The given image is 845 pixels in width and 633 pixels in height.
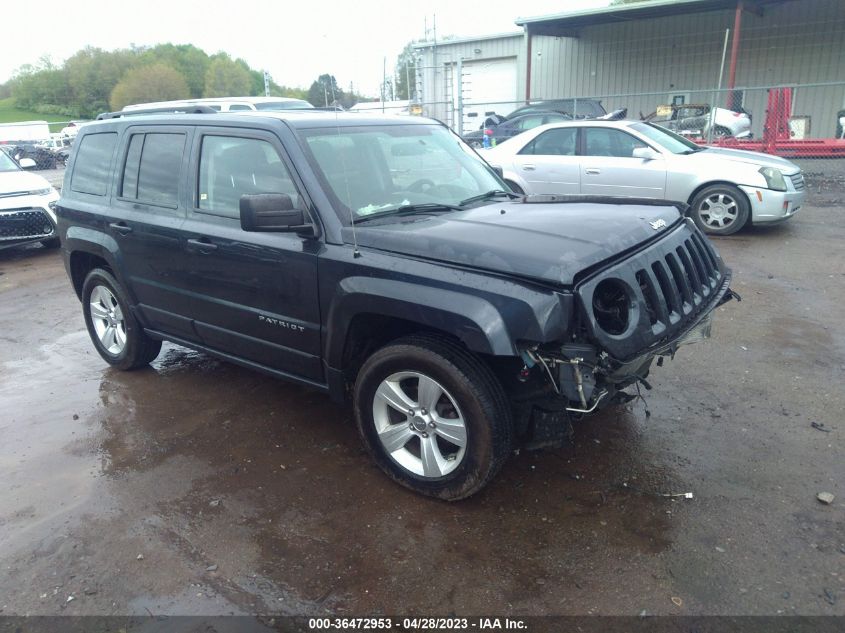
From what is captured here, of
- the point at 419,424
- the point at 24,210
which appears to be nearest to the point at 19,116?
the point at 24,210

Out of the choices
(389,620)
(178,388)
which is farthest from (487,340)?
(178,388)

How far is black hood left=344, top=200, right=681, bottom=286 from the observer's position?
2889 millimetres

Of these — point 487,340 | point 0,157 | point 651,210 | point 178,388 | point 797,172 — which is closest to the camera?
point 487,340

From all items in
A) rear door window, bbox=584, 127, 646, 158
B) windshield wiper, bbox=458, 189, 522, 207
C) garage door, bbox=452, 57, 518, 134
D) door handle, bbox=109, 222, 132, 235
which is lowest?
door handle, bbox=109, 222, 132, 235

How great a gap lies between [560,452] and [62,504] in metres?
2.76

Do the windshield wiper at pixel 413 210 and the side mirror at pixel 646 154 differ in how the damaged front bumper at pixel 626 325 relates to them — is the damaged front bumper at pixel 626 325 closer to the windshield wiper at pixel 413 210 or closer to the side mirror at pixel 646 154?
the windshield wiper at pixel 413 210

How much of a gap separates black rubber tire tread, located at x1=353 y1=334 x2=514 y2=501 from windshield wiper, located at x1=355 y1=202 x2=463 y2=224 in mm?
738

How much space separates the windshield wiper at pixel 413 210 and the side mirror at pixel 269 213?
0.35 metres

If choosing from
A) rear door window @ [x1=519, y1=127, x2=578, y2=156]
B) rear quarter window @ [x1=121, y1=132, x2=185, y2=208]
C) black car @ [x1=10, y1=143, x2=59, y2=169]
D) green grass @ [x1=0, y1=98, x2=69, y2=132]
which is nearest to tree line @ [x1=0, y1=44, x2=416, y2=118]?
green grass @ [x1=0, y1=98, x2=69, y2=132]

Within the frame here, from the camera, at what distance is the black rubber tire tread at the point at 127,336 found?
16.2ft

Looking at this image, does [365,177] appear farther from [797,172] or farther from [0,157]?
[0,157]

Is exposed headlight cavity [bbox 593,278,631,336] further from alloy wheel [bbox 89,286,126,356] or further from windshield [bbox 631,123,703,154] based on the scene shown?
windshield [bbox 631,123,703,154]

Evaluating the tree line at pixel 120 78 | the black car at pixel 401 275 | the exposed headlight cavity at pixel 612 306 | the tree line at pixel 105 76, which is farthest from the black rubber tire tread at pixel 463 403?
the tree line at pixel 105 76

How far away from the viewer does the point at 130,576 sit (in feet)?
9.52
